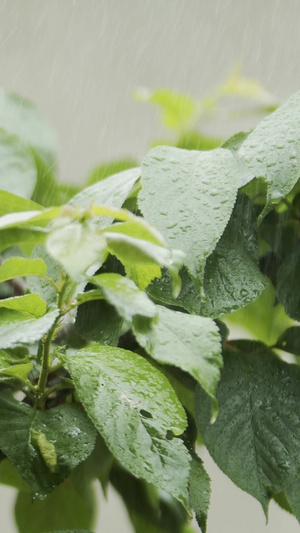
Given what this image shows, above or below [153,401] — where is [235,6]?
above

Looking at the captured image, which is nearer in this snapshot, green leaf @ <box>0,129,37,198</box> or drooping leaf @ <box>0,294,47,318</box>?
drooping leaf @ <box>0,294,47,318</box>

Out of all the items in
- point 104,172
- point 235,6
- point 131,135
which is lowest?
point 131,135

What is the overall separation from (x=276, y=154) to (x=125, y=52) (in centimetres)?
106

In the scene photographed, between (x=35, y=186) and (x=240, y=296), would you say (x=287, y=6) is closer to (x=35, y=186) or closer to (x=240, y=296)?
(x=35, y=186)

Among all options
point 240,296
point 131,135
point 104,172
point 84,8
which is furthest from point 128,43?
point 240,296

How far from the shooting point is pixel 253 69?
1302 mm

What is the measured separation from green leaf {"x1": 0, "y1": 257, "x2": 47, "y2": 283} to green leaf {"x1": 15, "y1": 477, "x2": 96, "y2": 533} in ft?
0.74

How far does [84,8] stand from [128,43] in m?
0.11

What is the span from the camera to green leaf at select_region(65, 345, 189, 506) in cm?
24

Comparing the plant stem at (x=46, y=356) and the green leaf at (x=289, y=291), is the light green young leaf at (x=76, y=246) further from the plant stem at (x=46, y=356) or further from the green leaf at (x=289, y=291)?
the green leaf at (x=289, y=291)

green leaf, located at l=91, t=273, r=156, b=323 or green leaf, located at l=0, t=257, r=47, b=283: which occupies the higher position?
green leaf, located at l=91, t=273, r=156, b=323

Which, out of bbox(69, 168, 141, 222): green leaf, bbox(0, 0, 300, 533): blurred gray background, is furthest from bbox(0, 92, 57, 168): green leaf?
A: bbox(0, 0, 300, 533): blurred gray background

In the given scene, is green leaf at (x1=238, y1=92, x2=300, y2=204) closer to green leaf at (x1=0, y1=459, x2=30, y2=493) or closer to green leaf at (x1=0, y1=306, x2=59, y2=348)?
green leaf at (x1=0, y1=306, x2=59, y2=348)

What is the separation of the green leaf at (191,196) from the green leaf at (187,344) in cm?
2
